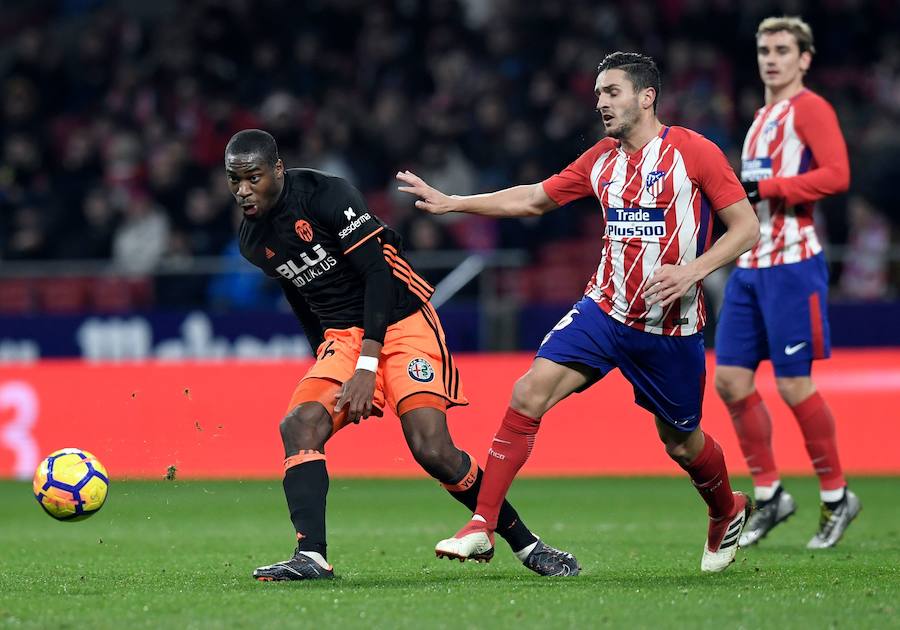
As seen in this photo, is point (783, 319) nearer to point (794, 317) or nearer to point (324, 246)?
point (794, 317)

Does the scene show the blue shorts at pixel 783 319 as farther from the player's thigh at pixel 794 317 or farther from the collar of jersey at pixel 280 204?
the collar of jersey at pixel 280 204

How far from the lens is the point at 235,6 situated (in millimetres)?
18953

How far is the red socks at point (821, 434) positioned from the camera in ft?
25.7

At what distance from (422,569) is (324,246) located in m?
1.55

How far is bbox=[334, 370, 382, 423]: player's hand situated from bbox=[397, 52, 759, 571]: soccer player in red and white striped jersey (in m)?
0.58

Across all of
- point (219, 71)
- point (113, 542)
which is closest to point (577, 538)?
point (113, 542)

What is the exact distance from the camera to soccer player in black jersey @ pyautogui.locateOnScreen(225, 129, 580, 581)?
6055 millimetres

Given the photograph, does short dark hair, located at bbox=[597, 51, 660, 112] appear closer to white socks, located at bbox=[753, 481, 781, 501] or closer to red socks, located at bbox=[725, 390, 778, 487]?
red socks, located at bbox=[725, 390, 778, 487]

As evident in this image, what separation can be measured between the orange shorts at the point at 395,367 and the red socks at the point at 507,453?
1.08 ft

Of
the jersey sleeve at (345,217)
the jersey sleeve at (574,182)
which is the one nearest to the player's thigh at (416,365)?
the jersey sleeve at (345,217)

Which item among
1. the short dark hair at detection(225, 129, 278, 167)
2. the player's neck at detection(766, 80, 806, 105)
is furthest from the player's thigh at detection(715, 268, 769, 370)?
the short dark hair at detection(225, 129, 278, 167)

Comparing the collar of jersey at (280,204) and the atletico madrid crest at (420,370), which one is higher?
the collar of jersey at (280,204)

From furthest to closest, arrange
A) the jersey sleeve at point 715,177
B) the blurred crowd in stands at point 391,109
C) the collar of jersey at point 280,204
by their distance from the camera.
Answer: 1. the blurred crowd in stands at point 391,109
2. the collar of jersey at point 280,204
3. the jersey sleeve at point 715,177

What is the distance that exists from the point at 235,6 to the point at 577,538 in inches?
497
